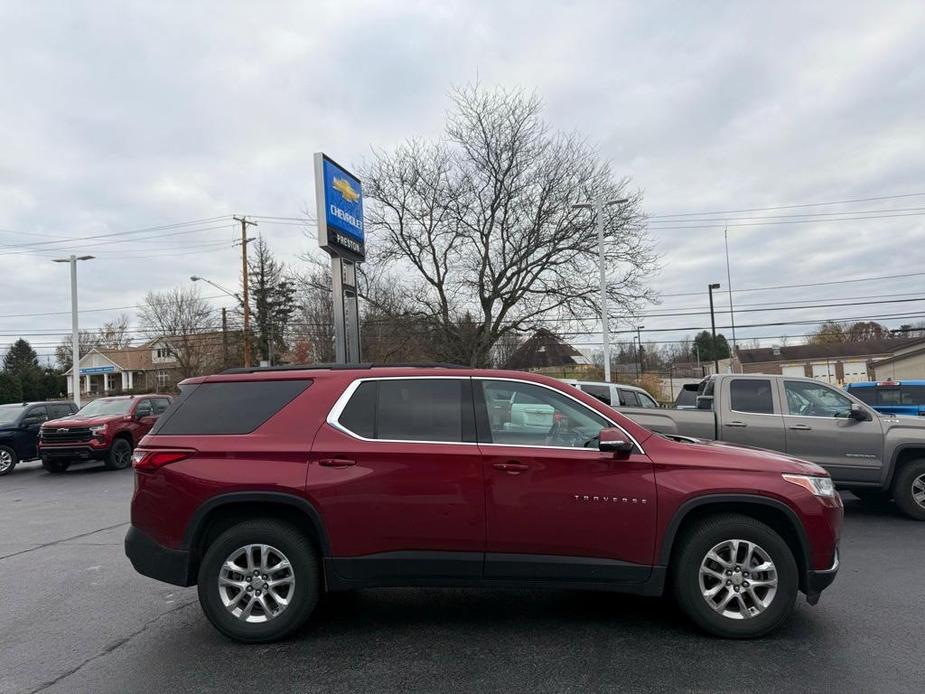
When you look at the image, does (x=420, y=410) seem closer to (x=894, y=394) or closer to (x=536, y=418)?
(x=536, y=418)

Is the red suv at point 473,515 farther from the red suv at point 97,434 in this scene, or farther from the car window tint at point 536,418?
the red suv at point 97,434

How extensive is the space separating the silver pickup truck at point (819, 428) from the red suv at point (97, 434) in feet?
41.3

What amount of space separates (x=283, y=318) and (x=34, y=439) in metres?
42.4

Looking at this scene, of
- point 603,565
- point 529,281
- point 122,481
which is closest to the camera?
point 603,565

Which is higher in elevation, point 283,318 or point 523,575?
point 283,318

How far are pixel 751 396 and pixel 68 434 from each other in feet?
Result: 47.9

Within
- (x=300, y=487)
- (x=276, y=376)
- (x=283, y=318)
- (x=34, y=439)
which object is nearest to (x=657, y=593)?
(x=300, y=487)

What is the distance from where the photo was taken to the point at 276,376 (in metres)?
4.80

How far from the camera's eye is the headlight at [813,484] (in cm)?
440

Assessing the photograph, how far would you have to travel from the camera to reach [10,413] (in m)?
16.9

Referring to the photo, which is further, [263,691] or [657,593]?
[657,593]

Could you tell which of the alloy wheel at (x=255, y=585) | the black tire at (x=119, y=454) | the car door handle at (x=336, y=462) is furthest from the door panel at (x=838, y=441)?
the black tire at (x=119, y=454)

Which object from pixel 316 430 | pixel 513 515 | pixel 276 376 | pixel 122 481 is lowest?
pixel 122 481

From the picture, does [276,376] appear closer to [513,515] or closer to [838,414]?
[513,515]
